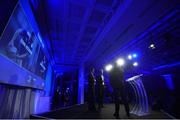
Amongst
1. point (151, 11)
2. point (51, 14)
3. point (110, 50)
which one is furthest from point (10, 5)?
point (110, 50)

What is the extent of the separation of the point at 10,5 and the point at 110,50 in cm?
597

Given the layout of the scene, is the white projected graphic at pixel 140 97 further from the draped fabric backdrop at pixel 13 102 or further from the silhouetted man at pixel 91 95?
the draped fabric backdrop at pixel 13 102

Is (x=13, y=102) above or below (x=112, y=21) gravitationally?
below

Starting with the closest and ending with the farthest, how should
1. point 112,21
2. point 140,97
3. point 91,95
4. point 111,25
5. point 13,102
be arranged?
1. point 13,102
2. point 140,97
3. point 91,95
4. point 112,21
5. point 111,25

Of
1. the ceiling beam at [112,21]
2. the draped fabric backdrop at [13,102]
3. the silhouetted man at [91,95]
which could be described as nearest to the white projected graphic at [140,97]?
the silhouetted man at [91,95]

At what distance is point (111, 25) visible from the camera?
15.1ft

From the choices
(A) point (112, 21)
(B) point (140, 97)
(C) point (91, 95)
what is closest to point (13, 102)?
(C) point (91, 95)

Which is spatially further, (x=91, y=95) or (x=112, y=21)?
(x=112, y=21)

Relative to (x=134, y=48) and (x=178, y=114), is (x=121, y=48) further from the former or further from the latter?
(x=178, y=114)

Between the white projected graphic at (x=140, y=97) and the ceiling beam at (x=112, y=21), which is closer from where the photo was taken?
the white projected graphic at (x=140, y=97)

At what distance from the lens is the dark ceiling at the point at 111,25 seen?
3645mm

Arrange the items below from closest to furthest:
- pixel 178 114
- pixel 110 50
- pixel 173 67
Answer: pixel 178 114 < pixel 110 50 < pixel 173 67

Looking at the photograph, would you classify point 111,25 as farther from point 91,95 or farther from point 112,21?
point 91,95

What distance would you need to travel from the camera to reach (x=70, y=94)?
1160 centimetres
